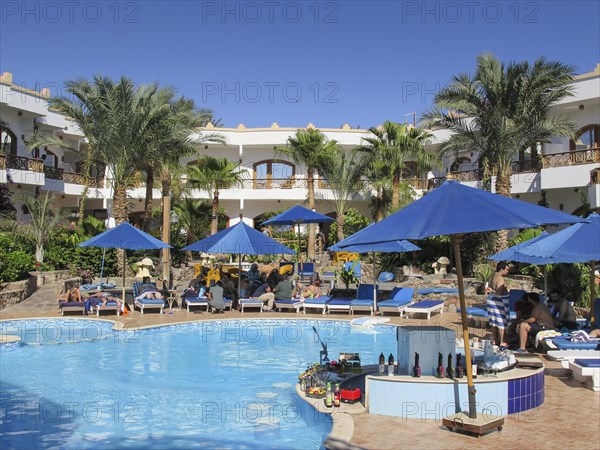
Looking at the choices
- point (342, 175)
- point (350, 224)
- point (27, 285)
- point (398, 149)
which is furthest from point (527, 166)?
point (27, 285)

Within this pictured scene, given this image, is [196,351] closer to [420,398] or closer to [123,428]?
[123,428]

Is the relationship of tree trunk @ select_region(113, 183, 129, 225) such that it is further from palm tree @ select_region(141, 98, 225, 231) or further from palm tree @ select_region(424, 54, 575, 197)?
palm tree @ select_region(424, 54, 575, 197)

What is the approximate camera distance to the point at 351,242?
6.93 meters

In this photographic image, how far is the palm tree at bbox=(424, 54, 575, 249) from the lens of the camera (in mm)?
20016

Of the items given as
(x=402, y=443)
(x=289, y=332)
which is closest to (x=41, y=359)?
(x=289, y=332)

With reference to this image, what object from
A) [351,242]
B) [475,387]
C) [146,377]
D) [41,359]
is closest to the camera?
[475,387]

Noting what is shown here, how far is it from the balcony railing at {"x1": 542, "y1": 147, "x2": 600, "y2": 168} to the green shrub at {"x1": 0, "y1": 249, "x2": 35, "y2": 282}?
64.8 ft

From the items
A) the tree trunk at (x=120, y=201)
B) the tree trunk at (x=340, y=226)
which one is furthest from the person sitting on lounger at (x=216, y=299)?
the tree trunk at (x=340, y=226)

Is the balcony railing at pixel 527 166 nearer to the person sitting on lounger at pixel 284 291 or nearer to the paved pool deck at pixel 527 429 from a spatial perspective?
the person sitting on lounger at pixel 284 291

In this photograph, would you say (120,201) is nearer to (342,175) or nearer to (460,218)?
(342,175)

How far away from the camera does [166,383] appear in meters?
9.11

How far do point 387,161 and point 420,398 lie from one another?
20997mm

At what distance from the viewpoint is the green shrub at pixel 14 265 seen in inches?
656

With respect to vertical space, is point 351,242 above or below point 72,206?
below
